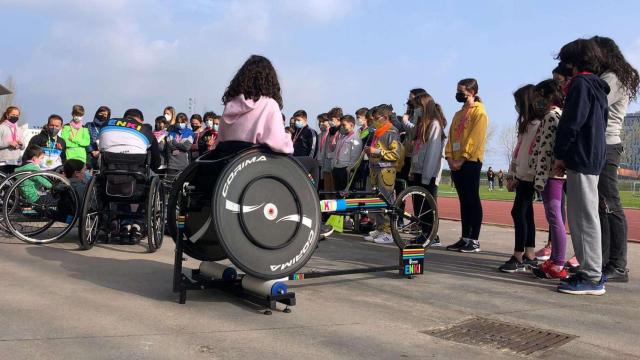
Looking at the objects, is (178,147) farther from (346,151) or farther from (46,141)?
(346,151)

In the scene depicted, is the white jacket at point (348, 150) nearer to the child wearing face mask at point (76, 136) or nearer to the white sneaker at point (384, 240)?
the white sneaker at point (384, 240)

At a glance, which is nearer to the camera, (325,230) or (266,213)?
(266,213)

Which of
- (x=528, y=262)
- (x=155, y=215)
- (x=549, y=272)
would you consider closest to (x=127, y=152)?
(x=155, y=215)

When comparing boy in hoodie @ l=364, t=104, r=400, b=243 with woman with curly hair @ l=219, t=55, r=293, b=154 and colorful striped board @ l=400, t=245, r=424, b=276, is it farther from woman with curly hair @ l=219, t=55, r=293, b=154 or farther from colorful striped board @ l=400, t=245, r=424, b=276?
woman with curly hair @ l=219, t=55, r=293, b=154

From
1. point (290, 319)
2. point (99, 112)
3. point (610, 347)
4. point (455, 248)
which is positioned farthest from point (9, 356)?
point (99, 112)

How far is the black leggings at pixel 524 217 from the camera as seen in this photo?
6.05m

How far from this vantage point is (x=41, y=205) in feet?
22.8

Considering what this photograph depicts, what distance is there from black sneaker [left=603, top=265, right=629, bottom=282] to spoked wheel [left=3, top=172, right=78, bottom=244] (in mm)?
5622

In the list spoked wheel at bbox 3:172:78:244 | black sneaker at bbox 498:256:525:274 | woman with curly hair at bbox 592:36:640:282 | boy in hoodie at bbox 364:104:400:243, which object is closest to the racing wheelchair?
black sneaker at bbox 498:256:525:274

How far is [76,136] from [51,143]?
2.97ft

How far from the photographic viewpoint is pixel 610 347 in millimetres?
3441

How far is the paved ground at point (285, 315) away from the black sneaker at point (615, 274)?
148mm

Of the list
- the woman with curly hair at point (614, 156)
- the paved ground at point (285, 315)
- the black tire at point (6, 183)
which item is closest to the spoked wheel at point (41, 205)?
the black tire at point (6, 183)

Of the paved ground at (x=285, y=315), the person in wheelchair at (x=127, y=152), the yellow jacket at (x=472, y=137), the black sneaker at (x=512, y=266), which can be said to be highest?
the yellow jacket at (x=472, y=137)
